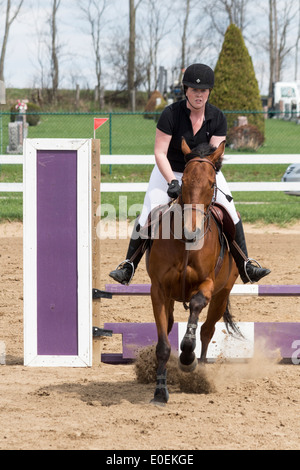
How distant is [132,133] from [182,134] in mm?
29082

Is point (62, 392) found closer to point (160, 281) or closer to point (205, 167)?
point (160, 281)

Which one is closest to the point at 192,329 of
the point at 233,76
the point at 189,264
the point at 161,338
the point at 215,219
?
the point at 161,338

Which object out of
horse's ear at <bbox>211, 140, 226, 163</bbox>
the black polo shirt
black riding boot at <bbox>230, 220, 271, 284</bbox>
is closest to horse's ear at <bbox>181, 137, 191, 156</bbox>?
horse's ear at <bbox>211, 140, 226, 163</bbox>

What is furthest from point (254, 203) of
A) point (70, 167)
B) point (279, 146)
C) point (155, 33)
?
point (155, 33)

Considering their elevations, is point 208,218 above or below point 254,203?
above

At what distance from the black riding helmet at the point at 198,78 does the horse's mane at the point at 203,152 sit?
46cm

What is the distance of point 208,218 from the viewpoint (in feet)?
17.1

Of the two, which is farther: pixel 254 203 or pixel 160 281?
pixel 254 203

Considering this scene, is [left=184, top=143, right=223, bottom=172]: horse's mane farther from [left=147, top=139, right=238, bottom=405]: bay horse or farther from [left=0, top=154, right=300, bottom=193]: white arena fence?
[left=0, top=154, right=300, bottom=193]: white arena fence

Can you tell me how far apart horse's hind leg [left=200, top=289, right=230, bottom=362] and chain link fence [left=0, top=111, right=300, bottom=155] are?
18166mm

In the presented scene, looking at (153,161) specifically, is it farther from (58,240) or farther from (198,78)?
(198,78)

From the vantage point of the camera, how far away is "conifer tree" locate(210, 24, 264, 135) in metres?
26.9

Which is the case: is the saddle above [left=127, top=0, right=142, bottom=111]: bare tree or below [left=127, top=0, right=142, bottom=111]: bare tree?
below

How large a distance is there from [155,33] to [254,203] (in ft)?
156
